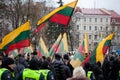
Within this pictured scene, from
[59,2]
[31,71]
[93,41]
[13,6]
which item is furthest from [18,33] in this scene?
[93,41]

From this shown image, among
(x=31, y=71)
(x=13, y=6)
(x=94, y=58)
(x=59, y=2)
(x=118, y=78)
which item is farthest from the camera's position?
(x=59, y=2)

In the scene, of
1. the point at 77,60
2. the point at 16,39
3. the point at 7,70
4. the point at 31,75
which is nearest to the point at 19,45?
the point at 16,39

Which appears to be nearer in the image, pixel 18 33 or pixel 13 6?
pixel 18 33

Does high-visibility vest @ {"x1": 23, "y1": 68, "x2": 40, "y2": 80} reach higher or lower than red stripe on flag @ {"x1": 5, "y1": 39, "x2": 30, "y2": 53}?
lower

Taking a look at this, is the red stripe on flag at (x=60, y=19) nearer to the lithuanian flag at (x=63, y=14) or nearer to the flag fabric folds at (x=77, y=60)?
the lithuanian flag at (x=63, y=14)

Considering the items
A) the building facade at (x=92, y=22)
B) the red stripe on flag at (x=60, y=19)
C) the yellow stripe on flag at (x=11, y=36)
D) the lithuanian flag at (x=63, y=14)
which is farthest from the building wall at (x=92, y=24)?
the yellow stripe on flag at (x=11, y=36)

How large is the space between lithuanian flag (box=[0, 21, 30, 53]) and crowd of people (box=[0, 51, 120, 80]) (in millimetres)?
283

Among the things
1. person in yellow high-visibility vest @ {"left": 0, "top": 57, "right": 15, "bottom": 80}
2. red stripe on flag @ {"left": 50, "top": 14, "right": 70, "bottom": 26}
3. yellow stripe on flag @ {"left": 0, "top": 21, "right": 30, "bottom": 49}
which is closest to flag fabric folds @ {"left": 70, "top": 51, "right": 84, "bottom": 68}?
red stripe on flag @ {"left": 50, "top": 14, "right": 70, "bottom": 26}

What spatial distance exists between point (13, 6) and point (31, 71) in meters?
39.9

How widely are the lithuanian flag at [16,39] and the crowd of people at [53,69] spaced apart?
28 cm

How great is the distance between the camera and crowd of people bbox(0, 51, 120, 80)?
8656mm

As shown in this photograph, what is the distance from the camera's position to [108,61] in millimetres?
17281

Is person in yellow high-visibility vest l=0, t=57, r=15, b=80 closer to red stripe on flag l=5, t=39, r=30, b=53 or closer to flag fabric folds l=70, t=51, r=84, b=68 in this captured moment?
red stripe on flag l=5, t=39, r=30, b=53

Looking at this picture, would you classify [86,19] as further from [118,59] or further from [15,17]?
[118,59]
